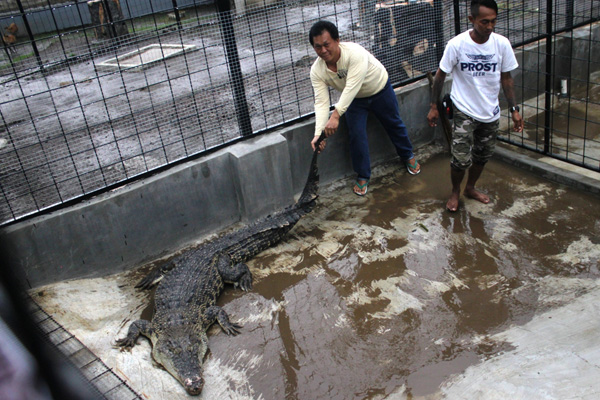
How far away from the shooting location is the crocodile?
329 centimetres

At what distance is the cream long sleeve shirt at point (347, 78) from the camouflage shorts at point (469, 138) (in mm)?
811

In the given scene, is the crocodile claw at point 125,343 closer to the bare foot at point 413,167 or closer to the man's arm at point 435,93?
the man's arm at point 435,93

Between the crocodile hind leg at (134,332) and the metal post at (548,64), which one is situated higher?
the metal post at (548,64)

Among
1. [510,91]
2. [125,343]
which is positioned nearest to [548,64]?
[510,91]

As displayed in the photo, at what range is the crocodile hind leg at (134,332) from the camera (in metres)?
3.46

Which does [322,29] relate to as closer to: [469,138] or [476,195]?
[469,138]

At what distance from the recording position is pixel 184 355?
127 inches

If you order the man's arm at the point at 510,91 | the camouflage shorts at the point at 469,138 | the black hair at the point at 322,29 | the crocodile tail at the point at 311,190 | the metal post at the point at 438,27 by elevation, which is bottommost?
the crocodile tail at the point at 311,190

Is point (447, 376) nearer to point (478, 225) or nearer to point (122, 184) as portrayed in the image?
point (478, 225)

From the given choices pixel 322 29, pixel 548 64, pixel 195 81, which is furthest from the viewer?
pixel 195 81

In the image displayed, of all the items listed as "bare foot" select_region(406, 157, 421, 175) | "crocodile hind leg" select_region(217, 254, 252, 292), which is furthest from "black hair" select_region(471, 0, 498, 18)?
"crocodile hind leg" select_region(217, 254, 252, 292)

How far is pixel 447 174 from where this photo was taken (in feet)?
17.1

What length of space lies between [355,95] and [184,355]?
101 inches

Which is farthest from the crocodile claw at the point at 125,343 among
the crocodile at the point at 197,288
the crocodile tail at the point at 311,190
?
the crocodile tail at the point at 311,190
